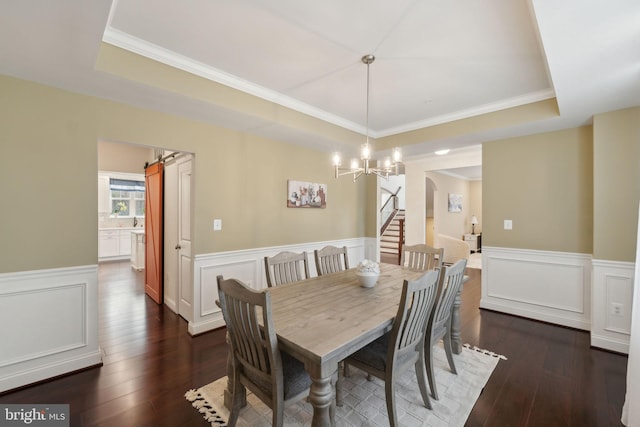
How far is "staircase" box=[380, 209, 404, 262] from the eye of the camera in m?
8.38

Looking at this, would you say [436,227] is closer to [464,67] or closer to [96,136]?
[464,67]

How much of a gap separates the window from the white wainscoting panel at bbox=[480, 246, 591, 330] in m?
8.52

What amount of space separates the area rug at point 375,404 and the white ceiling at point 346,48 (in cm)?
245

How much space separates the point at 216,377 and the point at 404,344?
159 cm

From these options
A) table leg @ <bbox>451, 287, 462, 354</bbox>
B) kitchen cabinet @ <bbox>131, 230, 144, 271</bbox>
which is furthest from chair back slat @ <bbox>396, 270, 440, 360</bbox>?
kitchen cabinet @ <bbox>131, 230, 144, 271</bbox>

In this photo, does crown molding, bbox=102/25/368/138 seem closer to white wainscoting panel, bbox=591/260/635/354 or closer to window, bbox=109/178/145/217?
white wainscoting panel, bbox=591/260/635/354

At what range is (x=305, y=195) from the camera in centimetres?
418

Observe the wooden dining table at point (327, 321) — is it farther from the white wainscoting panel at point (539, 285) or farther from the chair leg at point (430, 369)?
the white wainscoting panel at point (539, 285)

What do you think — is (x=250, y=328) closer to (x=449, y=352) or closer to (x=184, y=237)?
(x=449, y=352)

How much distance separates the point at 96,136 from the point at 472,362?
390 cm

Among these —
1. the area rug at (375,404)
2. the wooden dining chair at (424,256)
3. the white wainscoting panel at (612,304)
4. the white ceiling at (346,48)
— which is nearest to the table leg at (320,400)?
the area rug at (375,404)

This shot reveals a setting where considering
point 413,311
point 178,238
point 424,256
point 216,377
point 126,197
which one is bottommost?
point 216,377

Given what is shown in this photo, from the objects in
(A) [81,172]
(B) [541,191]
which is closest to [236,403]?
(A) [81,172]

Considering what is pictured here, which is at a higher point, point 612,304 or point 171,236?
Result: point 171,236
